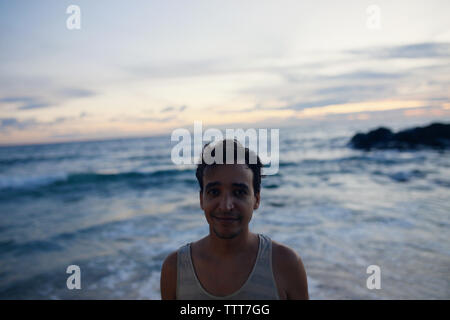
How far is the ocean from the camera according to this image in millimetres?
5406

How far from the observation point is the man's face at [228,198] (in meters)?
1.93

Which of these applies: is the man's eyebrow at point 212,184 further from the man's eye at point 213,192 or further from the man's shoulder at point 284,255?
the man's shoulder at point 284,255

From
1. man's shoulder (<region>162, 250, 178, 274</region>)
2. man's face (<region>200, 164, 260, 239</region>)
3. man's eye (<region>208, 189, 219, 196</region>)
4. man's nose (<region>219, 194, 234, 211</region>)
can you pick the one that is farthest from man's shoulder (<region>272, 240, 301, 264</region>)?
man's shoulder (<region>162, 250, 178, 274</region>)

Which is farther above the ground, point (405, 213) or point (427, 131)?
point (427, 131)

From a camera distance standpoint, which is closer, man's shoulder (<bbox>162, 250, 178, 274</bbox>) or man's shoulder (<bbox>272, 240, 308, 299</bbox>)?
man's shoulder (<bbox>272, 240, 308, 299</bbox>)

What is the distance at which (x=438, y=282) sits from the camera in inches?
193

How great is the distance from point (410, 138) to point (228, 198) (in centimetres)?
3298

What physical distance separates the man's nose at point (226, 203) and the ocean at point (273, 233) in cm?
376

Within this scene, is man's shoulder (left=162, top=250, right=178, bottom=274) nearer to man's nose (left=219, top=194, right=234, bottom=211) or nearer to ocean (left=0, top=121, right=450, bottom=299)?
man's nose (left=219, top=194, right=234, bottom=211)

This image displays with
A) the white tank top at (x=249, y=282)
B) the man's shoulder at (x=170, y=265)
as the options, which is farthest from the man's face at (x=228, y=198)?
the man's shoulder at (x=170, y=265)
